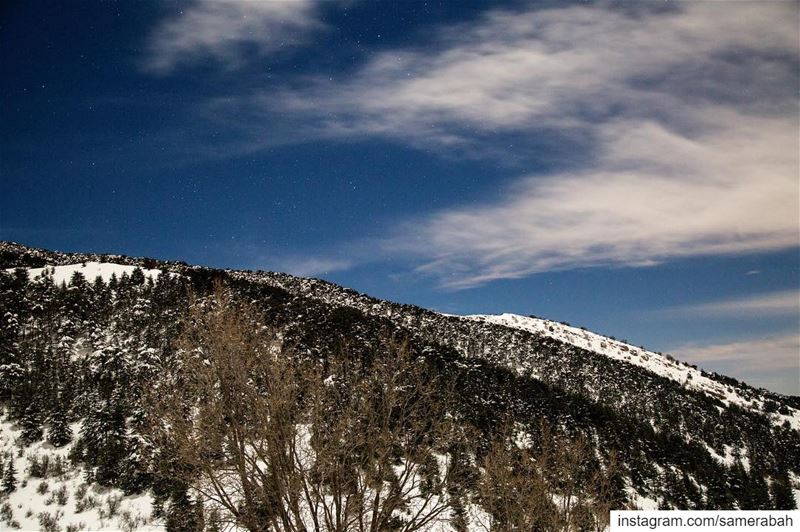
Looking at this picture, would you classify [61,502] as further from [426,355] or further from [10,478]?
[426,355]

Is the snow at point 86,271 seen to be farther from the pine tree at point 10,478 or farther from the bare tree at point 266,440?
the bare tree at point 266,440

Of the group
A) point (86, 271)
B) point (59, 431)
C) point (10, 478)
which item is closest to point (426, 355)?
point (86, 271)

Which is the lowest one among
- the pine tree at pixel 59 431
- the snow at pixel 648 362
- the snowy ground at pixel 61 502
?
the snowy ground at pixel 61 502

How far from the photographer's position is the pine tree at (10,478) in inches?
852

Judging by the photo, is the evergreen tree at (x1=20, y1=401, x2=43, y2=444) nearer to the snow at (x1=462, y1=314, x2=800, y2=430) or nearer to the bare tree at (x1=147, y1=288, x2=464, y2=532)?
the bare tree at (x1=147, y1=288, x2=464, y2=532)

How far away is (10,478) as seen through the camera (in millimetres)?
21906

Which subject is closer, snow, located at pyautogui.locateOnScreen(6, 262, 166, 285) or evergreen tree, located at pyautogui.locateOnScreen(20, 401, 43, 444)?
evergreen tree, located at pyautogui.locateOnScreen(20, 401, 43, 444)

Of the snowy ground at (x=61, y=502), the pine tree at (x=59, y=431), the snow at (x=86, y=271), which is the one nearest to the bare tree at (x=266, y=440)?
the snowy ground at (x=61, y=502)

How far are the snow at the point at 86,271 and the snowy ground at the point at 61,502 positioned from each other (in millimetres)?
35847

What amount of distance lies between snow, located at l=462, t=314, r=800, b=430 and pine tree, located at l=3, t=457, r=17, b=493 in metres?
156

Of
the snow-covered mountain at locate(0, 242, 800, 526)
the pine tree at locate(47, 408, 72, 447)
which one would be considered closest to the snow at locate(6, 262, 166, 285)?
the snow-covered mountain at locate(0, 242, 800, 526)

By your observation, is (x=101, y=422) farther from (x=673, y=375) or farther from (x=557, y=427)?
(x=673, y=375)

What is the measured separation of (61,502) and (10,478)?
2.60 m

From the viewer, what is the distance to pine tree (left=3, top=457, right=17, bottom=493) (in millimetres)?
21641
